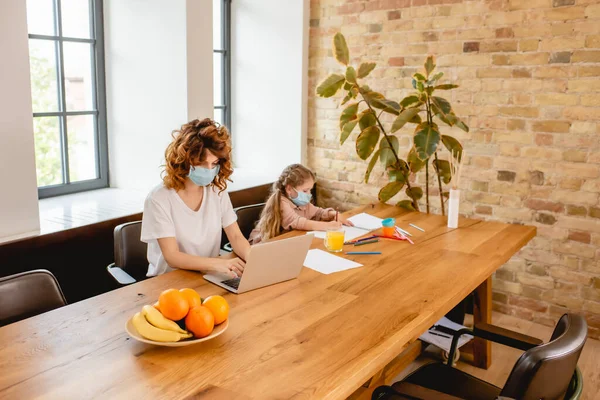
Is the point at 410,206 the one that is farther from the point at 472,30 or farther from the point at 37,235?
the point at 37,235

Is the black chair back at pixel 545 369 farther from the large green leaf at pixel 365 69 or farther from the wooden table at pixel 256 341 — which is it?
the large green leaf at pixel 365 69

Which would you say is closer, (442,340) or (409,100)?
(442,340)

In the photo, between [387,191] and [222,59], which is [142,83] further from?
[387,191]

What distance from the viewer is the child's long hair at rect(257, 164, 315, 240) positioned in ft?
10.6

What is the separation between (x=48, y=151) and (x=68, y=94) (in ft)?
1.28

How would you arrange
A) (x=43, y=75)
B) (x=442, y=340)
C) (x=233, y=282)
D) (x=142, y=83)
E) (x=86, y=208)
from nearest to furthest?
(x=233, y=282) < (x=442, y=340) < (x=86, y=208) < (x=43, y=75) < (x=142, y=83)

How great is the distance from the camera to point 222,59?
477 cm

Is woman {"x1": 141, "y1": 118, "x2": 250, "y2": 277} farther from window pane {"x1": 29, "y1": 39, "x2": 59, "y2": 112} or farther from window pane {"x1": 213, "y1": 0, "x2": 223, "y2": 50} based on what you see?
window pane {"x1": 213, "y1": 0, "x2": 223, "y2": 50}

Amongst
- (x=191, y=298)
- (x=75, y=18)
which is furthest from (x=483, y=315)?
(x=75, y=18)

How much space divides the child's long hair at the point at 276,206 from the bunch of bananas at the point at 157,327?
153cm

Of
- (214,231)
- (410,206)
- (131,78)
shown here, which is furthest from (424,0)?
(214,231)

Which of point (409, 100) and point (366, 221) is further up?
point (409, 100)

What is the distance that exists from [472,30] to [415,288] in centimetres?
223

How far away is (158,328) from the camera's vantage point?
1.66 m
